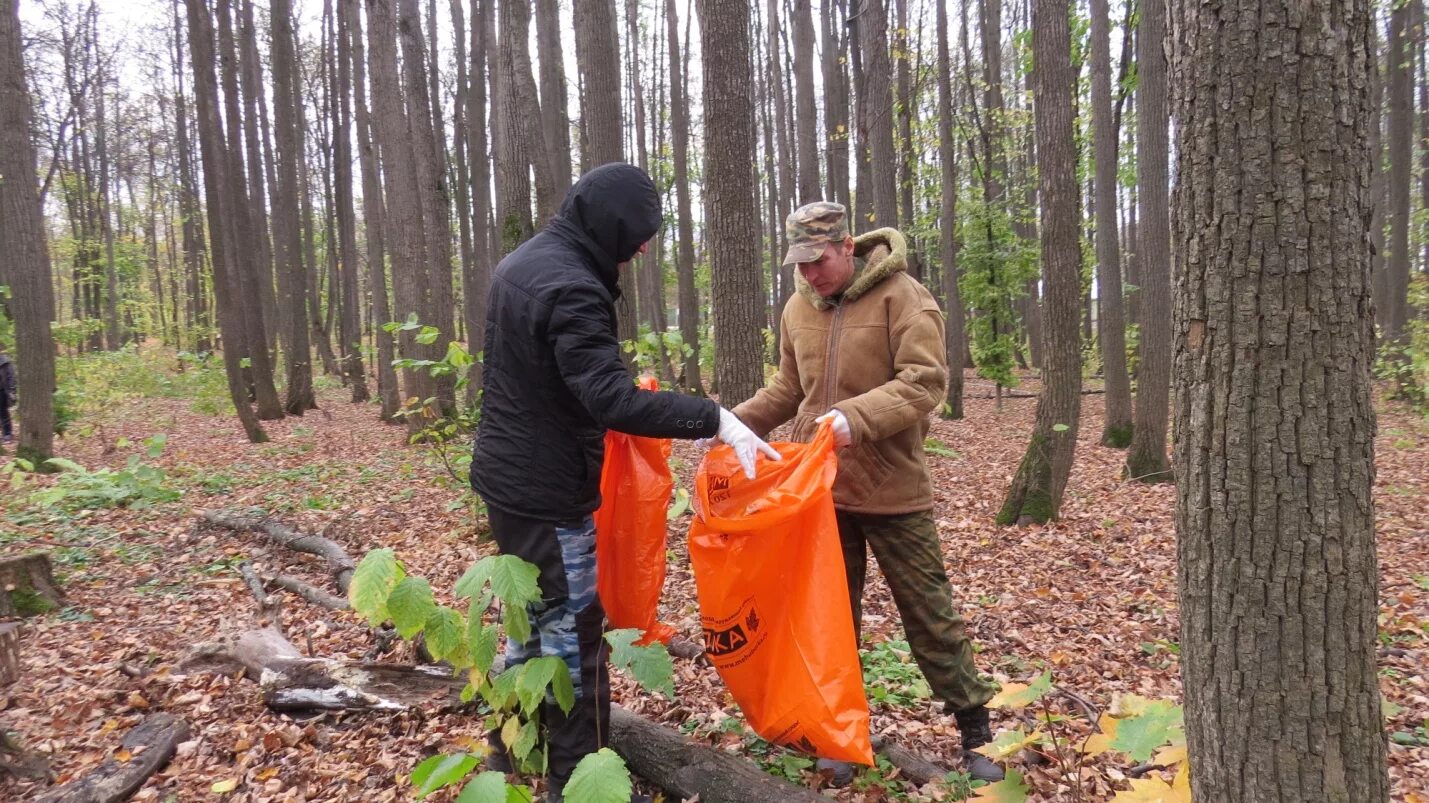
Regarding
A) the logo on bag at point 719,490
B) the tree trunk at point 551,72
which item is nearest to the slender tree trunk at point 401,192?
the tree trunk at point 551,72

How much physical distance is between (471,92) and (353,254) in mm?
6309

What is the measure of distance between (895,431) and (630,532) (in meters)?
1.03

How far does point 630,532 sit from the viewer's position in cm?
281

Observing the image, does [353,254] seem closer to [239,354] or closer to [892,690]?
[239,354]

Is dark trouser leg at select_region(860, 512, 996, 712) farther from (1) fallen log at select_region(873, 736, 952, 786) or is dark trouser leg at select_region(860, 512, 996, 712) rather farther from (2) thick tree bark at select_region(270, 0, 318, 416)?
(2) thick tree bark at select_region(270, 0, 318, 416)

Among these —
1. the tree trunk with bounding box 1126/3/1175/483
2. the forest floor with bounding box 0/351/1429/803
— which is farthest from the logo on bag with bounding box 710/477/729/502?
the tree trunk with bounding box 1126/3/1175/483

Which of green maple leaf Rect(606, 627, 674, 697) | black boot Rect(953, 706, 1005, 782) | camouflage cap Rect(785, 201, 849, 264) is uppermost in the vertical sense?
camouflage cap Rect(785, 201, 849, 264)

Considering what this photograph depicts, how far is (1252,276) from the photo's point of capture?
150cm

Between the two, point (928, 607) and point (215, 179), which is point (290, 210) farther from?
point (928, 607)

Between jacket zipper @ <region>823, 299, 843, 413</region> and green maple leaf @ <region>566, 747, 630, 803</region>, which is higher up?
jacket zipper @ <region>823, 299, 843, 413</region>

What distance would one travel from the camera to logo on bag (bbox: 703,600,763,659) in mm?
2600

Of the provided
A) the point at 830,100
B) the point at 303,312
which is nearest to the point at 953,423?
the point at 830,100

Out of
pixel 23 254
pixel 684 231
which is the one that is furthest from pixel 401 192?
pixel 684 231

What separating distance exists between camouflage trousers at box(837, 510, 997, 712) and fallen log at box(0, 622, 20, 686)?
3871 millimetres
